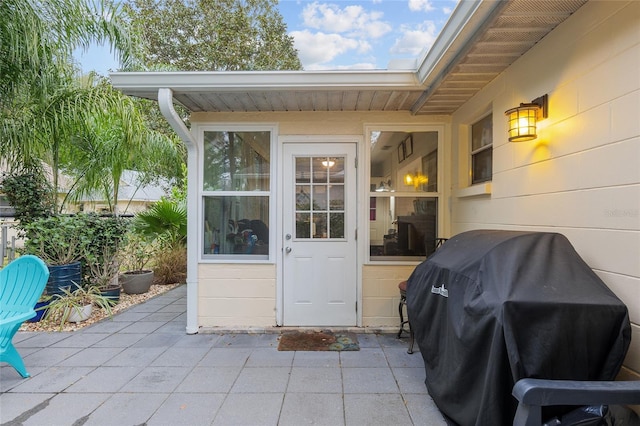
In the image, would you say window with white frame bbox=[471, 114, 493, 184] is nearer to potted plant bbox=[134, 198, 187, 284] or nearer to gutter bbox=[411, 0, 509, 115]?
gutter bbox=[411, 0, 509, 115]

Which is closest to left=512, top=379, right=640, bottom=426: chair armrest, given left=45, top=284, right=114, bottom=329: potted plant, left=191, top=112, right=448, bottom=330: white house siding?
left=191, top=112, right=448, bottom=330: white house siding

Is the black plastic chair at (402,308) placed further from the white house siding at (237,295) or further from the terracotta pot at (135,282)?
the terracotta pot at (135,282)

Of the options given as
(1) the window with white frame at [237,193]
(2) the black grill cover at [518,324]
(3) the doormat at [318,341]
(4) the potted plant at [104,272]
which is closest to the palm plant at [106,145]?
(4) the potted plant at [104,272]

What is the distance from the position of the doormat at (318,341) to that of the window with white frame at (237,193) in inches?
36.1

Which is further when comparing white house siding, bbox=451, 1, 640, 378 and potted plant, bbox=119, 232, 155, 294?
potted plant, bbox=119, 232, 155, 294

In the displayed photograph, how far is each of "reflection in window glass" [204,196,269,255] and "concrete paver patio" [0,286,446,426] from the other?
0.95 metres

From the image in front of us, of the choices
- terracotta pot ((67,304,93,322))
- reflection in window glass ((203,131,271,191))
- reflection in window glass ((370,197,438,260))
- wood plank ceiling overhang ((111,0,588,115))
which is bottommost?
terracotta pot ((67,304,93,322))

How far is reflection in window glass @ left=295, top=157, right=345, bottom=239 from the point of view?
3.54m

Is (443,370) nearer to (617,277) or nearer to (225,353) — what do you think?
(617,277)

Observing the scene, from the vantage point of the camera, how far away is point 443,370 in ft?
6.39

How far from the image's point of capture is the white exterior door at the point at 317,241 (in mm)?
3512

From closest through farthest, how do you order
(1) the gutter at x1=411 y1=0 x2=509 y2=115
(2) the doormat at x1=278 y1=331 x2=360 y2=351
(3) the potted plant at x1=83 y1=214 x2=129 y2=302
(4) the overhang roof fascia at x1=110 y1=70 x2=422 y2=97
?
(1) the gutter at x1=411 y1=0 x2=509 y2=115 < (4) the overhang roof fascia at x1=110 y1=70 x2=422 y2=97 < (2) the doormat at x1=278 y1=331 x2=360 y2=351 < (3) the potted plant at x1=83 y1=214 x2=129 y2=302

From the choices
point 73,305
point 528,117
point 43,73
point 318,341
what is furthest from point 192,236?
point 528,117

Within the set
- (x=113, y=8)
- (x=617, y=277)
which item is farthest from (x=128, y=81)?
(x=617, y=277)
